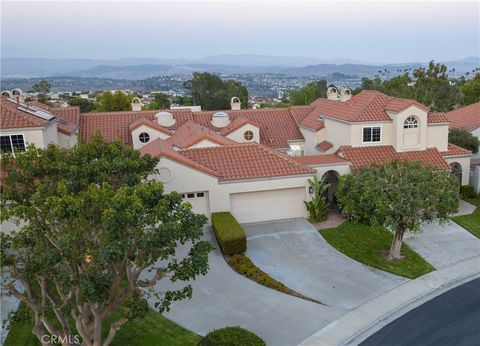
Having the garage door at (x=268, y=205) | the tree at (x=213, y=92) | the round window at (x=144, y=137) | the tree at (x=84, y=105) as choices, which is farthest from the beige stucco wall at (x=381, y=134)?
the tree at (x=84, y=105)

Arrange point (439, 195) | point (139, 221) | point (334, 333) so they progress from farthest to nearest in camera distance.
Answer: point (439, 195), point (334, 333), point (139, 221)

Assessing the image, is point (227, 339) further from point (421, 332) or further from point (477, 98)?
point (477, 98)

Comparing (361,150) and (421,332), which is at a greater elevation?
(361,150)

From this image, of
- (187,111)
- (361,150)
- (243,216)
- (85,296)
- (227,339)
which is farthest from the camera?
(187,111)

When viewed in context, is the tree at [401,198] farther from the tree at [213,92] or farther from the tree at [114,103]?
the tree at [213,92]

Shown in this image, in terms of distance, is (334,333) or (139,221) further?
(334,333)

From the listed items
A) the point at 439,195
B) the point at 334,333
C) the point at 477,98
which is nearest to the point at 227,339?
the point at 334,333

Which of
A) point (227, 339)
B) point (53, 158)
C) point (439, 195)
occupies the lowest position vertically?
point (227, 339)

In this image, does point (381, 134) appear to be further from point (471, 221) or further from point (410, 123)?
point (471, 221)
